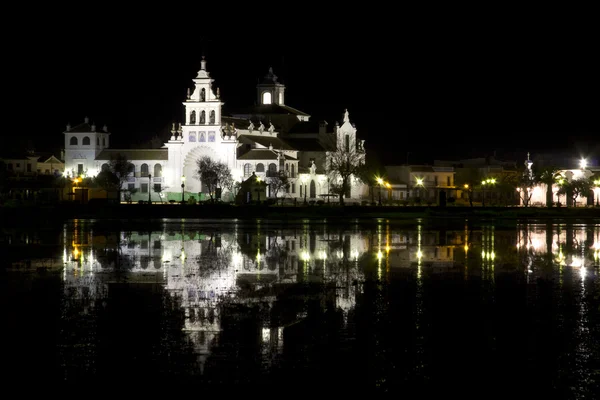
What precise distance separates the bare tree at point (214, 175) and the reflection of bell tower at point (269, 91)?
22476 millimetres

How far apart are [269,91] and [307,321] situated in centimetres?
11111

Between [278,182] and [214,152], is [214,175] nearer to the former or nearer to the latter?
[278,182]

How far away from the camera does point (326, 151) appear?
4424 inches

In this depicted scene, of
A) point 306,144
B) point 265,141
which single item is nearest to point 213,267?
point 265,141

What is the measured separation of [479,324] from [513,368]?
2866mm

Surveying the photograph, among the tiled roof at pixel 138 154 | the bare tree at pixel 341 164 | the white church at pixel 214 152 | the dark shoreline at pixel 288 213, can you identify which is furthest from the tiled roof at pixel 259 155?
the dark shoreline at pixel 288 213

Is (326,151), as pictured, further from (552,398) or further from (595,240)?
(552,398)

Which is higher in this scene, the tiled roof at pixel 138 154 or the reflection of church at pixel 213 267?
the tiled roof at pixel 138 154

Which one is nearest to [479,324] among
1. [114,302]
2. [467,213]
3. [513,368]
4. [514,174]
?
[513,368]

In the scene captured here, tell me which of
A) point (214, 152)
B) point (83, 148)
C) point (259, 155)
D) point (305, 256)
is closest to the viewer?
point (305, 256)

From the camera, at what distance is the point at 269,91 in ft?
409

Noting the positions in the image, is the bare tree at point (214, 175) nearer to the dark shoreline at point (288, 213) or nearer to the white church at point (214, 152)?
the white church at point (214, 152)

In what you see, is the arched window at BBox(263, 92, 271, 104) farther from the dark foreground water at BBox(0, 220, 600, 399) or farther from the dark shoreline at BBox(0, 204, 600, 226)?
the dark foreground water at BBox(0, 220, 600, 399)

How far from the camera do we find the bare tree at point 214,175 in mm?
99688
